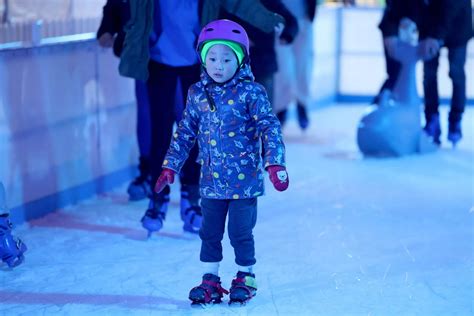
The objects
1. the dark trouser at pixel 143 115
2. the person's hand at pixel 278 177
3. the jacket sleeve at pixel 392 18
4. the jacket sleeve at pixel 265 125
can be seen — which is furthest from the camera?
the jacket sleeve at pixel 392 18

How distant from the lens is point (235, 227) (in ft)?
12.0

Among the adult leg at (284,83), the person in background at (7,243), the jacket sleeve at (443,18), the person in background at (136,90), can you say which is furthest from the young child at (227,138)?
the adult leg at (284,83)

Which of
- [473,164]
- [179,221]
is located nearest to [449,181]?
[473,164]

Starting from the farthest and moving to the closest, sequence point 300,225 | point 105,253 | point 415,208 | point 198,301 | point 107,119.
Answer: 1. point 107,119
2. point 415,208
3. point 300,225
4. point 105,253
5. point 198,301

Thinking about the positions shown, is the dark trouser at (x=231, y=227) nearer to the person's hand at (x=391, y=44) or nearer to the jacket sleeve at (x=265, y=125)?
the jacket sleeve at (x=265, y=125)

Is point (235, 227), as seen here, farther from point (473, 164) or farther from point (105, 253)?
point (473, 164)

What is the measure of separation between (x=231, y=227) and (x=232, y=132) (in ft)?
1.24

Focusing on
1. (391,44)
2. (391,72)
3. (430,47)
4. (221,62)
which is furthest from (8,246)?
(391,72)

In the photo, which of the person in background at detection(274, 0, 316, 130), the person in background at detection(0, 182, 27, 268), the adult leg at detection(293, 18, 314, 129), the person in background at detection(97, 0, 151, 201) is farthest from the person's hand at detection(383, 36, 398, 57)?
the person in background at detection(0, 182, 27, 268)

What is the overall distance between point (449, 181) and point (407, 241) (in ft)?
5.18

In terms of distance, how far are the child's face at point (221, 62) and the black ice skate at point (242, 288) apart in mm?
773

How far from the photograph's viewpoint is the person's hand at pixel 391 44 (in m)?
7.11

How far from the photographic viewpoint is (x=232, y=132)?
357 centimetres

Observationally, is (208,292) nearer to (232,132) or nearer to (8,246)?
(232,132)
